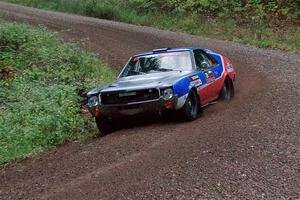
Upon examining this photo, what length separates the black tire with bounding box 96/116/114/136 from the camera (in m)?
10.4

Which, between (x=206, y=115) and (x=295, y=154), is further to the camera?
(x=206, y=115)

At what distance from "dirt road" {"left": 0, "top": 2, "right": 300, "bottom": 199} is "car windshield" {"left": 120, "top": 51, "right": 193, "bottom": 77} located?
1108 mm

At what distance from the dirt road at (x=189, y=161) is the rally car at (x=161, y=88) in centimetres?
36

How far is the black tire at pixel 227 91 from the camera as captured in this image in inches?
488

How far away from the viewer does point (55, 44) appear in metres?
17.2

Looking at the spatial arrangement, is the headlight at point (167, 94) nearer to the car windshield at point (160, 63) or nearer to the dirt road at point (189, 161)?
the dirt road at point (189, 161)

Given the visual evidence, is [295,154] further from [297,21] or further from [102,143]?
[297,21]

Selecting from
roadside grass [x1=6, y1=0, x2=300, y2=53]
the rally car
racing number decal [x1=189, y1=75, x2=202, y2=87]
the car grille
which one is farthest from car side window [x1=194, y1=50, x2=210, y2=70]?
roadside grass [x1=6, y1=0, x2=300, y2=53]

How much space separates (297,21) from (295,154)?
18081 millimetres

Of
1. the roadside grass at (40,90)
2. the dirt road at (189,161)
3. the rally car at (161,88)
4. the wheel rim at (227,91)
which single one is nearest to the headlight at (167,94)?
the rally car at (161,88)

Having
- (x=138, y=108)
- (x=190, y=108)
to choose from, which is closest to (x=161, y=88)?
(x=138, y=108)

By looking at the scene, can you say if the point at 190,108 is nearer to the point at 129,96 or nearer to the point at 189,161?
the point at 129,96

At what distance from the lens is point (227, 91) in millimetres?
12641

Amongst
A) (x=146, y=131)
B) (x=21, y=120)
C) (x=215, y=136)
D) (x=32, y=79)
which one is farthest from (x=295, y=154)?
Result: (x=32, y=79)
